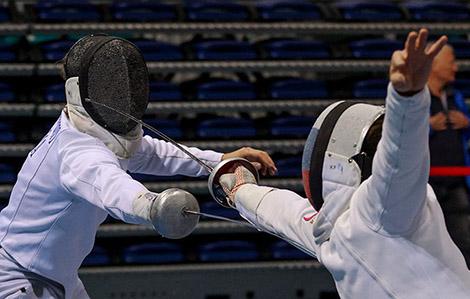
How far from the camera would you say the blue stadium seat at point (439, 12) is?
703 centimetres

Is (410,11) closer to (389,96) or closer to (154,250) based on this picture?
(154,250)

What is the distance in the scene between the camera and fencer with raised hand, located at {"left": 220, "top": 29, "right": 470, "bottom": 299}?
198cm

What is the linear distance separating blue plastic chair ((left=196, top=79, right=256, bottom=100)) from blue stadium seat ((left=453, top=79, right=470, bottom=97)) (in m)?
1.33

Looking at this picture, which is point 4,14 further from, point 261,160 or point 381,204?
point 381,204

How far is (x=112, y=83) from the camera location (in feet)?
10.2

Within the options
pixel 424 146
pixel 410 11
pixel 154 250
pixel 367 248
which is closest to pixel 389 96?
pixel 424 146

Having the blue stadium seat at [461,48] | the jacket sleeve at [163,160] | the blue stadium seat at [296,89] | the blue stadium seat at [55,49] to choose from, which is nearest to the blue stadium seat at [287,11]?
the blue stadium seat at [296,89]

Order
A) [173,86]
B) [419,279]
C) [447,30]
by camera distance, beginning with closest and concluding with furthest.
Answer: [419,279] → [173,86] → [447,30]

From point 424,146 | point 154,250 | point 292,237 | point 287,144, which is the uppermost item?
point 424,146

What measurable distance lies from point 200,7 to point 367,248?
15.6 ft

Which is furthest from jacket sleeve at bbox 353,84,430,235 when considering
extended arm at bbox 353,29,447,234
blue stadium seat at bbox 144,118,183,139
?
blue stadium seat at bbox 144,118,183,139

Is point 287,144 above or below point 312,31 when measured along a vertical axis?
below

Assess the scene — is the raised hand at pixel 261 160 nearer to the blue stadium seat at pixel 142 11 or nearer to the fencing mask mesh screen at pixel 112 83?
the fencing mask mesh screen at pixel 112 83

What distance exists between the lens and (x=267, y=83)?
6707mm
